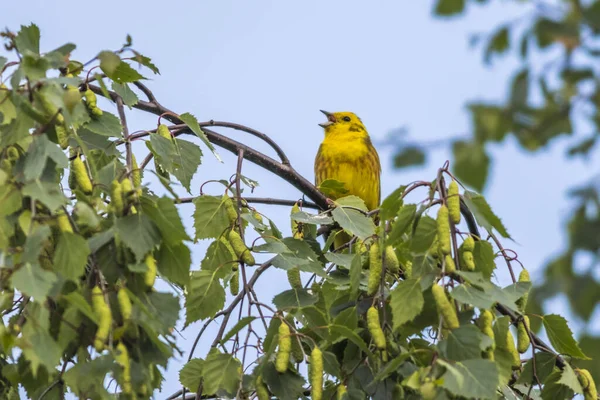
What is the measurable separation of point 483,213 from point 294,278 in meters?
0.84

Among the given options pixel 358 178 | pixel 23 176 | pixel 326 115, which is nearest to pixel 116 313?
pixel 23 176

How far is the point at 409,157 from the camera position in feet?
8.44

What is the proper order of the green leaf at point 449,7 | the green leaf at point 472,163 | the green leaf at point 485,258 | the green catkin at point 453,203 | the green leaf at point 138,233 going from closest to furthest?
the green leaf at point 472,163 → the green leaf at point 449,7 → the green leaf at point 138,233 → the green catkin at point 453,203 → the green leaf at point 485,258

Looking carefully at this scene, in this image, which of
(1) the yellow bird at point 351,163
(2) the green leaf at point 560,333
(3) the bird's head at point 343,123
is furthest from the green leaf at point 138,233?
(3) the bird's head at point 343,123

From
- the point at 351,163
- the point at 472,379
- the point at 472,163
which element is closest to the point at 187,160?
the point at 472,379

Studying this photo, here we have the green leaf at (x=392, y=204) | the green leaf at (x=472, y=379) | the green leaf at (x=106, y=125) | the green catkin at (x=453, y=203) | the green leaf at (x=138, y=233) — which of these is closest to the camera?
the green leaf at (x=472, y=379)

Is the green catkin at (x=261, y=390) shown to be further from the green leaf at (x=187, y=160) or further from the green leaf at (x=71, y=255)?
the green leaf at (x=187, y=160)

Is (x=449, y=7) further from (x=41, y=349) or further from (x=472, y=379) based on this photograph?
(x=41, y=349)

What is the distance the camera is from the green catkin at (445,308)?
2998 millimetres

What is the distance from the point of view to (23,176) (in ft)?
9.61

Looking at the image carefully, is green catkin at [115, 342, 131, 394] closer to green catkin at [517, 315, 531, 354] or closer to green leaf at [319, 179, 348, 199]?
green catkin at [517, 315, 531, 354]

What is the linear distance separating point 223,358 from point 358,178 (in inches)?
157

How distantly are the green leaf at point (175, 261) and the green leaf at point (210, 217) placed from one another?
758 millimetres

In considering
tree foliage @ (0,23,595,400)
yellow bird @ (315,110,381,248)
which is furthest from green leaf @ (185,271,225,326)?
yellow bird @ (315,110,381,248)
